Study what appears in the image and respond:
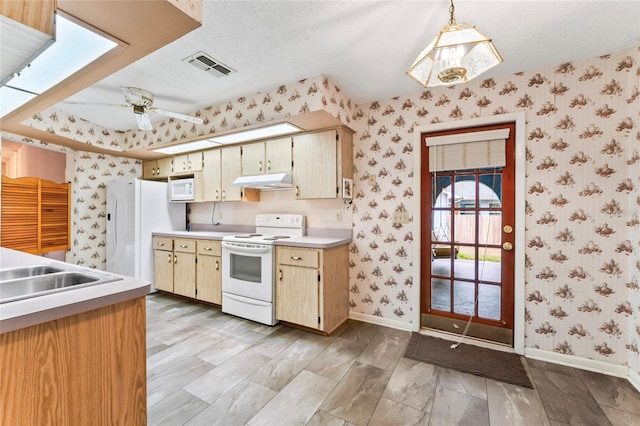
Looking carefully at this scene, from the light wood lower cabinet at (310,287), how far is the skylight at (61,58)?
2.03m

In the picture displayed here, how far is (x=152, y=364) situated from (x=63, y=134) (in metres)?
3.28

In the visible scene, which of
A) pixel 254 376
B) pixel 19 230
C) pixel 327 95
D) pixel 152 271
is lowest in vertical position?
pixel 254 376

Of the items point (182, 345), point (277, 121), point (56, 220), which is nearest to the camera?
point (182, 345)

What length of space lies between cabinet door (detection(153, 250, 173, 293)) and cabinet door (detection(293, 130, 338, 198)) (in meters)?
2.19

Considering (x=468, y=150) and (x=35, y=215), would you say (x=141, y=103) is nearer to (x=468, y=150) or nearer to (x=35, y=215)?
(x=35, y=215)

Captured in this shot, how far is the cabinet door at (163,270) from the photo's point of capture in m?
3.77

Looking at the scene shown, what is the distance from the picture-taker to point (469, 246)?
107 inches

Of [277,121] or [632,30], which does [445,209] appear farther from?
[277,121]

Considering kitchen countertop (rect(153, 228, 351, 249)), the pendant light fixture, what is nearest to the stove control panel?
kitchen countertop (rect(153, 228, 351, 249))

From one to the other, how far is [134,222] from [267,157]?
217 centimetres

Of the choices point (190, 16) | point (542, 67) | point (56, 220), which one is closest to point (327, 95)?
point (190, 16)

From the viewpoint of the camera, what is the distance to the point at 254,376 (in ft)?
6.70

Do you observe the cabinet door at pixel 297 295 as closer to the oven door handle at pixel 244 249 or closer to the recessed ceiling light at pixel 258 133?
the oven door handle at pixel 244 249

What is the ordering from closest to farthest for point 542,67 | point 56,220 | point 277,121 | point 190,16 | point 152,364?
point 190,16, point 152,364, point 542,67, point 277,121, point 56,220
